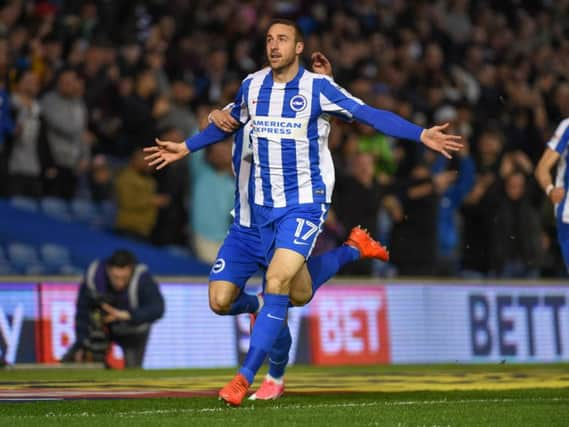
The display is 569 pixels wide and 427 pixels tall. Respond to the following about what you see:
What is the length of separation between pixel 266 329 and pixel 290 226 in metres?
0.78

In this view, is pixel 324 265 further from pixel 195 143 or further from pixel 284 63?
pixel 284 63

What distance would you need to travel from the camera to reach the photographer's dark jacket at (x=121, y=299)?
15.5 m

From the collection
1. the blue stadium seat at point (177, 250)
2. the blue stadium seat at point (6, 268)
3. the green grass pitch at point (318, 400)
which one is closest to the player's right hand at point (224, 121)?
the green grass pitch at point (318, 400)

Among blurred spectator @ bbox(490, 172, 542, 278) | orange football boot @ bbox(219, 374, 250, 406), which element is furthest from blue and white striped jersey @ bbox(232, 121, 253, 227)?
blurred spectator @ bbox(490, 172, 542, 278)

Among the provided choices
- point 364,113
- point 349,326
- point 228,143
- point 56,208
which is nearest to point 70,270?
point 56,208

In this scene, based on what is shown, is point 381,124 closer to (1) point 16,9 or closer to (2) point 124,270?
(2) point 124,270

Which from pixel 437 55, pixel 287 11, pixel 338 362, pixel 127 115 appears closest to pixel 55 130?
pixel 127 115

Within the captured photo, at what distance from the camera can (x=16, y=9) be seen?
1806cm

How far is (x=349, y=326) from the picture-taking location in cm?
1781

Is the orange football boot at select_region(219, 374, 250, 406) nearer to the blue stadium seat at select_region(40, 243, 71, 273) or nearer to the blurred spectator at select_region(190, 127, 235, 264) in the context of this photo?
the blue stadium seat at select_region(40, 243, 71, 273)

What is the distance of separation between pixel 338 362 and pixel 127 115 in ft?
13.3

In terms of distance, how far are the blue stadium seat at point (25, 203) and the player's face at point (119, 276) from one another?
2.19m

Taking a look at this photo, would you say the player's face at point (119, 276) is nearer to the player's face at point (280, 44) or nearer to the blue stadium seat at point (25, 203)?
the blue stadium seat at point (25, 203)

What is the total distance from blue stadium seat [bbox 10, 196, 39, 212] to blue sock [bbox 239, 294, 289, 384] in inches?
324
